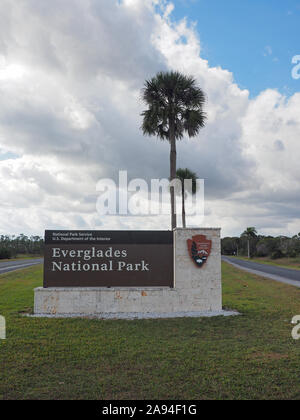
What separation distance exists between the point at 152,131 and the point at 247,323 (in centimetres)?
1124

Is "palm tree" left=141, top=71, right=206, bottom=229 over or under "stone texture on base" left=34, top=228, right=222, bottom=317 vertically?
over

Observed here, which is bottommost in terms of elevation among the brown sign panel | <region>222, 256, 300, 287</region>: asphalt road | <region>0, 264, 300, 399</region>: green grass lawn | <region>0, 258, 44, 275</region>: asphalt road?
<region>0, 264, 300, 399</region>: green grass lawn

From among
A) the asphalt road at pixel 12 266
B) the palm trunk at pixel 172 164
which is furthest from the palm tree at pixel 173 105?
the asphalt road at pixel 12 266

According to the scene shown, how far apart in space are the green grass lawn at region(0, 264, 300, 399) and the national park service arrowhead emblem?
174cm

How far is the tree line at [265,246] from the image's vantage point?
64.4 meters

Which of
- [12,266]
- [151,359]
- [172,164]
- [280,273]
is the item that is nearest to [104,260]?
[151,359]

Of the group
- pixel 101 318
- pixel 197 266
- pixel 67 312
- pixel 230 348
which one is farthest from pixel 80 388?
pixel 197 266

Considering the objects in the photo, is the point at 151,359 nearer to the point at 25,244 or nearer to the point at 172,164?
the point at 172,164

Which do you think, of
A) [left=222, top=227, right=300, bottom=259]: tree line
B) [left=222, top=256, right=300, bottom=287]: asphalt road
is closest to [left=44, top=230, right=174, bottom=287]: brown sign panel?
[left=222, top=256, right=300, bottom=287]: asphalt road

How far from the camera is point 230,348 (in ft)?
23.5

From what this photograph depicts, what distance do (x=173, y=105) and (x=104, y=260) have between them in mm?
9415

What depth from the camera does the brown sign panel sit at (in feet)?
36.2

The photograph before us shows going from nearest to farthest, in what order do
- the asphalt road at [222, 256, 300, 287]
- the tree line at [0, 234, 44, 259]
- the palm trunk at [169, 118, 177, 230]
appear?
the palm trunk at [169, 118, 177, 230], the asphalt road at [222, 256, 300, 287], the tree line at [0, 234, 44, 259]

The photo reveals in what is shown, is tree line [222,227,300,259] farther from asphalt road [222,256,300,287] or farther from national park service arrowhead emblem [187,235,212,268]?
national park service arrowhead emblem [187,235,212,268]
